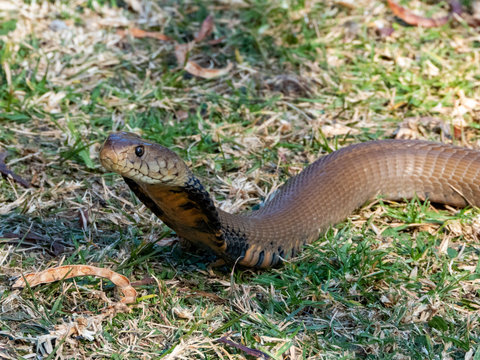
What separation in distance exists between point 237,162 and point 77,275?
5.86ft

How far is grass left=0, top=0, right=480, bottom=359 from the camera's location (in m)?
3.34

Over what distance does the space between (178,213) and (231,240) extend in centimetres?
38

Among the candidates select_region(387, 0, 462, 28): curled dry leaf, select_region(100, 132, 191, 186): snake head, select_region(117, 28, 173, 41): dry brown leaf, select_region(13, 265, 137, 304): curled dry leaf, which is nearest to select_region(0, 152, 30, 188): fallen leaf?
select_region(13, 265, 137, 304): curled dry leaf

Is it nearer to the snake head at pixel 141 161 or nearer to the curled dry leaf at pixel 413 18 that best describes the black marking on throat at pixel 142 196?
the snake head at pixel 141 161

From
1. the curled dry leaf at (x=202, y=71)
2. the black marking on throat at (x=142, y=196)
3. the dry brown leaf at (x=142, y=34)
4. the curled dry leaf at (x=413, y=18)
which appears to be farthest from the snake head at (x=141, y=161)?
the curled dry leaf at (x=413, y=18)

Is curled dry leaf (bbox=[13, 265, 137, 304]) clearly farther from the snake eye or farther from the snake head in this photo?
the snake eye

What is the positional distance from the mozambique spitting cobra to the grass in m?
0.14

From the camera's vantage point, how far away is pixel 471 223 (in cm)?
442

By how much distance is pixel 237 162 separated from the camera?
16.4 feet

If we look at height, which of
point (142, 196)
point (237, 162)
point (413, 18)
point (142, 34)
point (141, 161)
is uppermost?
point (141, 161)

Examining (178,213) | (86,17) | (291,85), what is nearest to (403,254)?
(178,213)

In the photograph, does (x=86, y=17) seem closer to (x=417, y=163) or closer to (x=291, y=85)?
(x=291, y=85)

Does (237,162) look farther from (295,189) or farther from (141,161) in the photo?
(141,161)

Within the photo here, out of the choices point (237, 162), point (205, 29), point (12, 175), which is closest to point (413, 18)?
point (205, 29)
